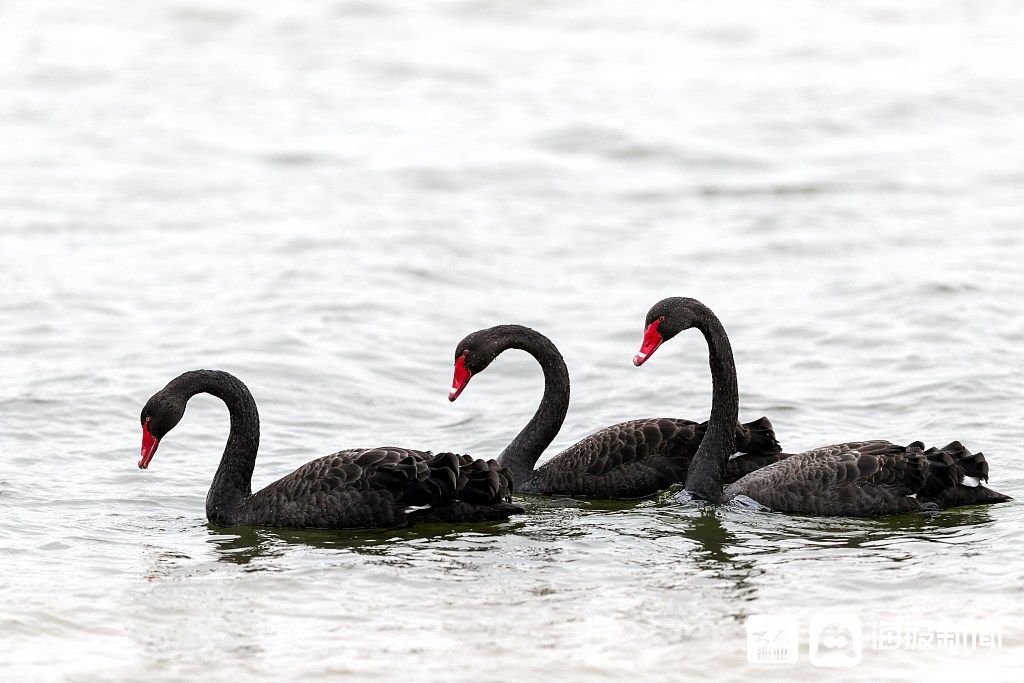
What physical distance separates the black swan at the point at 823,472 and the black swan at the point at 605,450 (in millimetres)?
282

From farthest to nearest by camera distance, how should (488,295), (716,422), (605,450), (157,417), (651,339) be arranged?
(488,295) → (605,450) → (716,422) → (651,339) → (157,417)

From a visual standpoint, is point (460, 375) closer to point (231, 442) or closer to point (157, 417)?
point (231, 442)

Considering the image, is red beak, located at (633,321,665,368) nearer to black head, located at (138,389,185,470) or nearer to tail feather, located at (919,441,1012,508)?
tail feather, located at (919,441,1012,508)

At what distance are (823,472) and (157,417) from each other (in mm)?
3542

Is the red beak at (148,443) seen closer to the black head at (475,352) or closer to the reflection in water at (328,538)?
the reflection in water at (328,538)

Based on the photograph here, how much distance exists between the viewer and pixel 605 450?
915cm

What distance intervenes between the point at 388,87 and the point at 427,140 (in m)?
3.29

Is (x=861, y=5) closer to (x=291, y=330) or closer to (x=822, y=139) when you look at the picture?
(x=822, y=139)

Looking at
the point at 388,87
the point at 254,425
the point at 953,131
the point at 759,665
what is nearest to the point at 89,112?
the point at 388,87

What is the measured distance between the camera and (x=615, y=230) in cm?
1789

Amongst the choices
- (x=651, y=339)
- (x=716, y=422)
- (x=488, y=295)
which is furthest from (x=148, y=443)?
(x=488, y=295)

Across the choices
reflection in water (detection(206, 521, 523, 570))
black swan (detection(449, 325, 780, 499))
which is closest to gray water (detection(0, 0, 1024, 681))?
reflection in water (detection(206, 521, 523, 570))

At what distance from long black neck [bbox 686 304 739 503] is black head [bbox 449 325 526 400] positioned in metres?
1.15

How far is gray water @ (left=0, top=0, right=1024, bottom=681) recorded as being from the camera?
22.9ft
